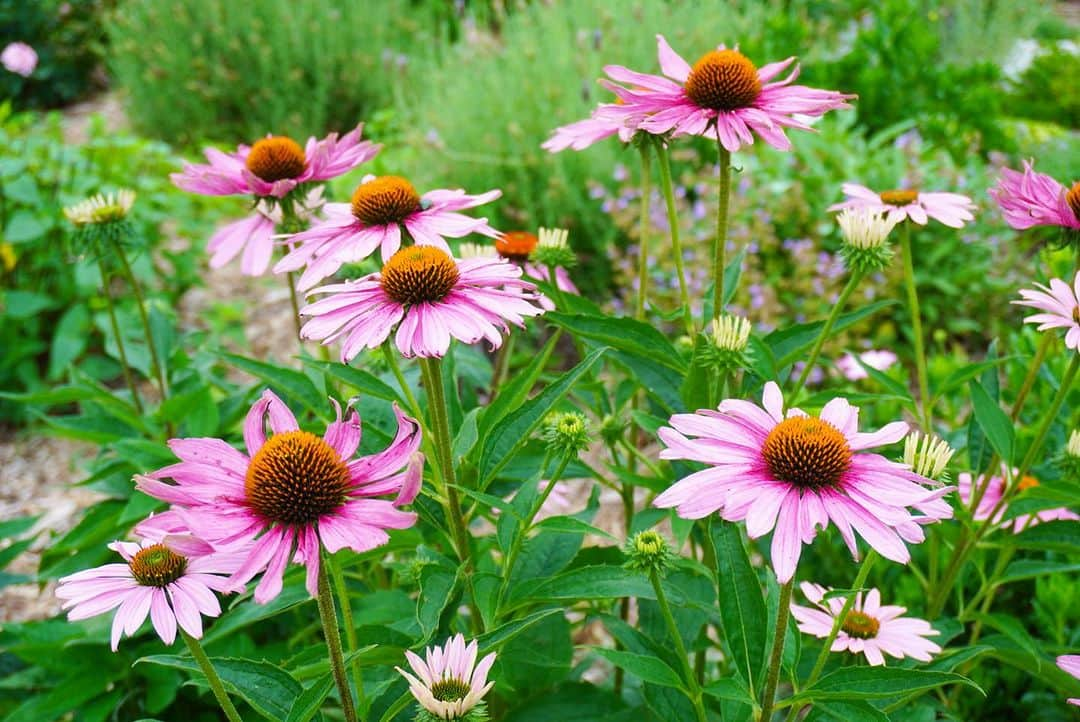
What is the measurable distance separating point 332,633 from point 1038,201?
106 centimetres

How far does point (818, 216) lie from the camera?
3.32 metres

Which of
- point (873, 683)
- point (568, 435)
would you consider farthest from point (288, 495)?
point (873, 683)

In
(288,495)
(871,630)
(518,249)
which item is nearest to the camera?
(288,495)

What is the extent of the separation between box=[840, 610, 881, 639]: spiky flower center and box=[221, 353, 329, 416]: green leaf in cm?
76

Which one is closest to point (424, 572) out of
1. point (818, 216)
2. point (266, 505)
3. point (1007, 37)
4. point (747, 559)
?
point (266, 505)

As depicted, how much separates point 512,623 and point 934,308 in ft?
8.56

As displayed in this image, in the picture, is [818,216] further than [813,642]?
Yes

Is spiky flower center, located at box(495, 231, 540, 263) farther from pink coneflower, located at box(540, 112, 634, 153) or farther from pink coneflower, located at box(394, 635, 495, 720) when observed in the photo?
pink coneflower, located at box(394, 635, 495, 720)

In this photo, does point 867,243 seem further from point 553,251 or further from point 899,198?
point 553,251

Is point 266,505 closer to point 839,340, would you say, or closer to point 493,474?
point 493,474

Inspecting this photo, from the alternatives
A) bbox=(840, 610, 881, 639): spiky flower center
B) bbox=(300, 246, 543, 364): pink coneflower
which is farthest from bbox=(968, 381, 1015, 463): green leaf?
bbox=(300, 246, 543, 364): pink coneflower

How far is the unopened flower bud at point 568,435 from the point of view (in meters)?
1.14

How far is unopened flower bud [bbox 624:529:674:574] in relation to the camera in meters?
1.04

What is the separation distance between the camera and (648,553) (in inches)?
41.2
